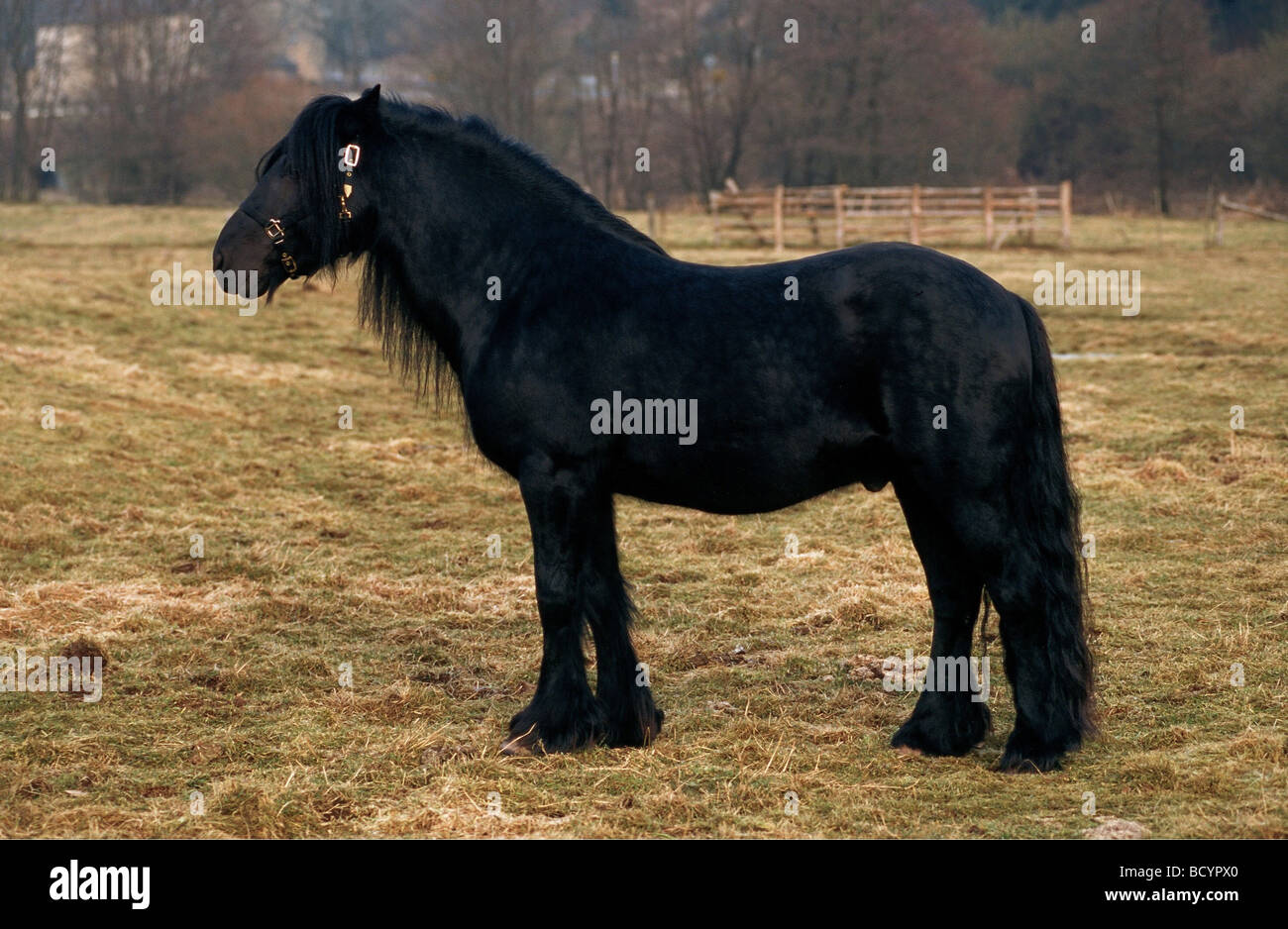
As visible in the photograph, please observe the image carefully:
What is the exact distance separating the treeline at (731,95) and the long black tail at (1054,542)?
117ft

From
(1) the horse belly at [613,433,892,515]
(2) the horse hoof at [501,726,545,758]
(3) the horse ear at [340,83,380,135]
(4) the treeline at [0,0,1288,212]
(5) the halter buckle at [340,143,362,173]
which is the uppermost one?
(4) the treeline at [0,0,1288,212]

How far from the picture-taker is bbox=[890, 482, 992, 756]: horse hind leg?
181 inches

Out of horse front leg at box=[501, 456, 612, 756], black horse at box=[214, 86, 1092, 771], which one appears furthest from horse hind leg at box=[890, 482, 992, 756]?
horse front leg at box=[501, 456, 612, 756]

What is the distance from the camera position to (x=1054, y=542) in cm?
439

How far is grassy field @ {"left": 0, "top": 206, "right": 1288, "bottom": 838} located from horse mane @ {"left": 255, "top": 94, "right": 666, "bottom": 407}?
150cm

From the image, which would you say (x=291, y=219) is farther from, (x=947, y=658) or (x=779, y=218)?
(x=779, y=218)

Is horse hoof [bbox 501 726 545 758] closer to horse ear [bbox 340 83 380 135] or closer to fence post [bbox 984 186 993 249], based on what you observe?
horse ear [bbox 340 83 380 135]

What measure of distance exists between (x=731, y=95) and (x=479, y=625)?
1693 inches

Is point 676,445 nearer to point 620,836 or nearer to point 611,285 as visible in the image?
point 611,285

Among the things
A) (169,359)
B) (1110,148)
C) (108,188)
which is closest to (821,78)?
(1110,148)

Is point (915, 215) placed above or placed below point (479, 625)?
above

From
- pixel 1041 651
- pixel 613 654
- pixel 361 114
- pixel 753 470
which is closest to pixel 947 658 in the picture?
pixel 1041 651

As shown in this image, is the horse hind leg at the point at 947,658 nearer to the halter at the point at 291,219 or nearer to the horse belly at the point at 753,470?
the horse belly at the point at 753,470

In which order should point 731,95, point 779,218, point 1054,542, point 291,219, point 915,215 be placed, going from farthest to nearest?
point 731,95, point 915,215, point 779,218, point 291,219, point 1054,542
